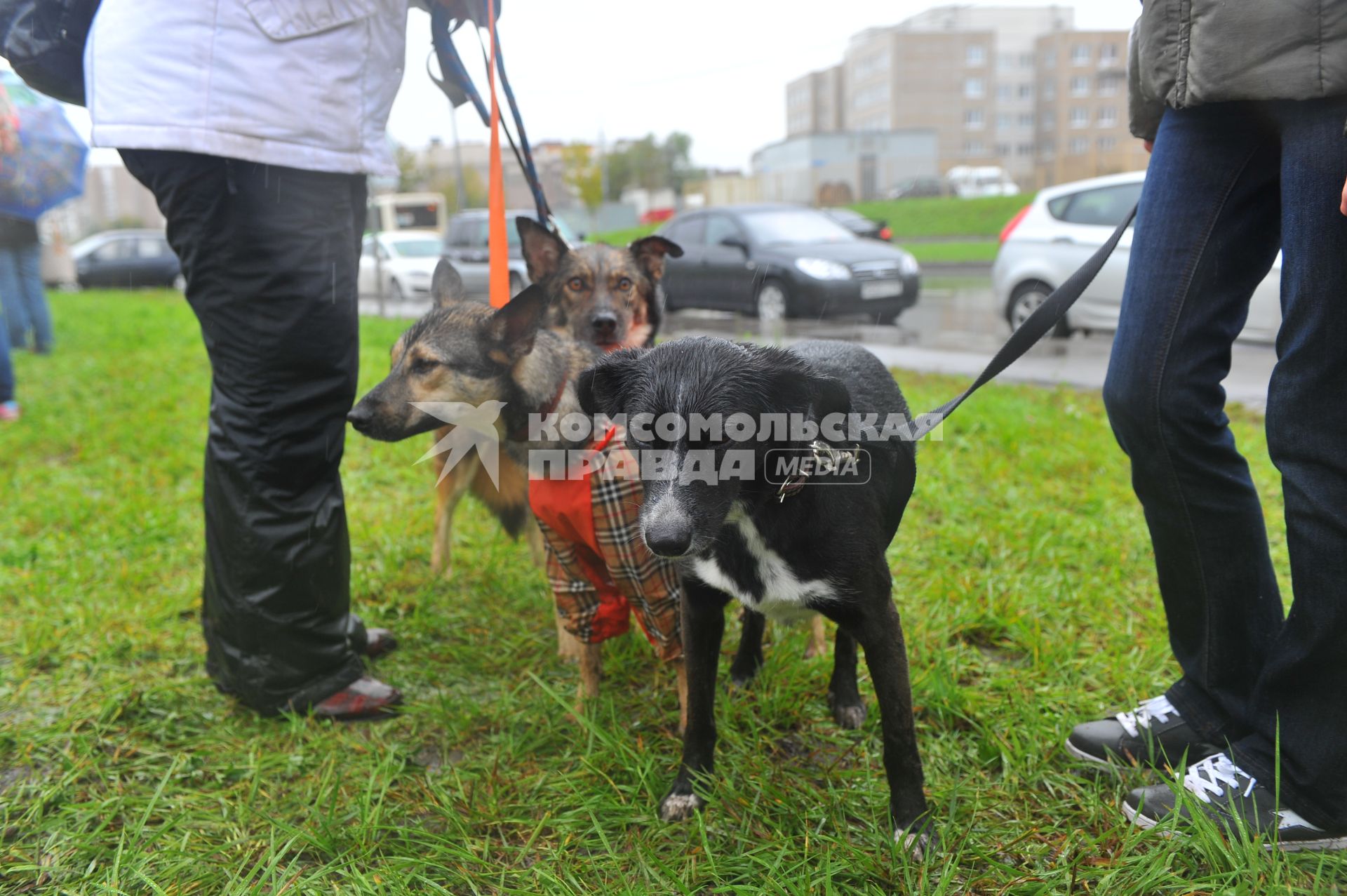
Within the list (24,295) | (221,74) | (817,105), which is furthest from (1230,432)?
(817,105)

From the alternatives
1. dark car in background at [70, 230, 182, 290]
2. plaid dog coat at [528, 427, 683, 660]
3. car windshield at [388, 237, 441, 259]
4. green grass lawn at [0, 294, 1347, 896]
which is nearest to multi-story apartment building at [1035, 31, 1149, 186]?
car windshield at [388, 237, 441, 259]

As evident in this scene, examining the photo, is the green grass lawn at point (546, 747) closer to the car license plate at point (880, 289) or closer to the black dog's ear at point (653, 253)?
the black dog's ear at point (653, 253)

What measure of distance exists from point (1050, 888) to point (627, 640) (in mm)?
1432

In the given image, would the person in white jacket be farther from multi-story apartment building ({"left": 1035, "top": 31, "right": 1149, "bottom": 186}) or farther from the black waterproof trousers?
multi-story apartment building ({"left": 1035, "top": 31, "right": 1149, "bottom": 186})

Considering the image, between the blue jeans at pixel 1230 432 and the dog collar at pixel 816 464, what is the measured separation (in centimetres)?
73

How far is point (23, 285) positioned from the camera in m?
7.54

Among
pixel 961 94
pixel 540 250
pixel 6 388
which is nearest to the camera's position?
pixel 540 250

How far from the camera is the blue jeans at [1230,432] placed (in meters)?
1.52

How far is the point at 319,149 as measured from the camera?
213cm

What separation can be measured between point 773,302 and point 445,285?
7.53 metres

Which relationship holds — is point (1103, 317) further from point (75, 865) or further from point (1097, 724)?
point (75, 865)

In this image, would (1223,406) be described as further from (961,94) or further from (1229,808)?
(961,94)

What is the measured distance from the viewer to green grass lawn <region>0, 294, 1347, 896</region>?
175 cm

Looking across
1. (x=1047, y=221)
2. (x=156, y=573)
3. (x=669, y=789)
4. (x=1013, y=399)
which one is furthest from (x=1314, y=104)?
(x=1047, y=221)
